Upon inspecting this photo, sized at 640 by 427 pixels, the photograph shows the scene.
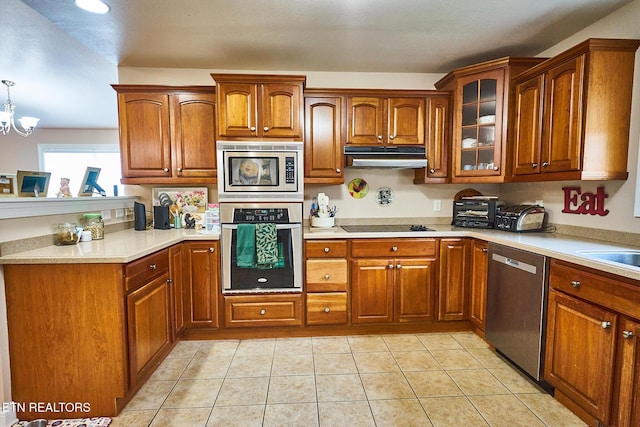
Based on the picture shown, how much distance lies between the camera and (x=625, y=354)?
1.38 metres

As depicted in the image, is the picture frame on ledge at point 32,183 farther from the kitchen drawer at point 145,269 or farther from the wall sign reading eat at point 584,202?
the wall sign reading eat at point 584,202

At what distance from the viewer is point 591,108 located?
1.92 metres

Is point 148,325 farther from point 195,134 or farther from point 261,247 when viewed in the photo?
point 195,134

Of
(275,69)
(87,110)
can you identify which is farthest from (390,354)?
(87,110)

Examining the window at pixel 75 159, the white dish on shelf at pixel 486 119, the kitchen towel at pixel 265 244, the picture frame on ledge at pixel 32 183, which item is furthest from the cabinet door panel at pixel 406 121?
the window at pixel 75 159

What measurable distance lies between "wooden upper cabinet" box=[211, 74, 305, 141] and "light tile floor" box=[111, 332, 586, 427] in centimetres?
175

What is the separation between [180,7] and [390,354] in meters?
2.82

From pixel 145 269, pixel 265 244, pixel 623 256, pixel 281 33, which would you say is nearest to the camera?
pixel 623 256

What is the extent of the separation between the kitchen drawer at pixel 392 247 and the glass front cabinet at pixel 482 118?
69cm

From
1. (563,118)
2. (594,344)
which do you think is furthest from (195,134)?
(594,344)

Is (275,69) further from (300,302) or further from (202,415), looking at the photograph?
(202,415)

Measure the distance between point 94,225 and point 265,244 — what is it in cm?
121

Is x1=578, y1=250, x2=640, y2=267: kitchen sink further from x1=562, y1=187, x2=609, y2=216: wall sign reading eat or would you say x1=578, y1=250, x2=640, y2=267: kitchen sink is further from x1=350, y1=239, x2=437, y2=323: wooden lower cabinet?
x1=350, y1=239, x2=437, y2=323: wooden lower cabinet

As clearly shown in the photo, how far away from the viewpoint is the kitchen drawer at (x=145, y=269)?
1.73 meters
